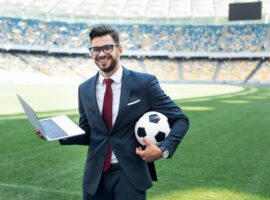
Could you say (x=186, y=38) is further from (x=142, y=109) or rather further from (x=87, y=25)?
(x=142, y=109)

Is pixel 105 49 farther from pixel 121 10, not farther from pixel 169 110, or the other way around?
pixel 121 10

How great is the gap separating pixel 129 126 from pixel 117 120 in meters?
0.12

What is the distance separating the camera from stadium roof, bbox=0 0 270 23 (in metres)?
55.4

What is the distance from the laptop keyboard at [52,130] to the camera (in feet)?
9.84

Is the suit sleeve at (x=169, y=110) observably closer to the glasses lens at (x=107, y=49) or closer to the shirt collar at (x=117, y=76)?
the shirt collar at (x=117, y=76)

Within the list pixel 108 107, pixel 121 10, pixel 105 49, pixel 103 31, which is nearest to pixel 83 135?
pixel 108 107

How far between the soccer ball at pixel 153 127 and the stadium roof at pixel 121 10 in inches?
2155

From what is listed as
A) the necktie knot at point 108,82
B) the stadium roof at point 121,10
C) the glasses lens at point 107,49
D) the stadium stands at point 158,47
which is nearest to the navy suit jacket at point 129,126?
the necktie knot at point 108,82

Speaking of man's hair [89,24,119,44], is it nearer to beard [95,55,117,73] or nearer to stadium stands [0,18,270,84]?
beard [95,55,117,73]

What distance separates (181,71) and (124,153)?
189 ft

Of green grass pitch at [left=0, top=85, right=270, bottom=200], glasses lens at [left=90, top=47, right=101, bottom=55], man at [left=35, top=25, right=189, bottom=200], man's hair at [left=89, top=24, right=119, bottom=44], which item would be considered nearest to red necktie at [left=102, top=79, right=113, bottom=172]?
man at [left=35, top=25, right=189, bottom=200]

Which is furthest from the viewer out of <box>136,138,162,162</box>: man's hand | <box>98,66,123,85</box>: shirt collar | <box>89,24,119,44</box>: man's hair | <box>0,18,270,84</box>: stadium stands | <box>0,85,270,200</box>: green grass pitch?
<box>0,18,270,84</box>: stadium stands

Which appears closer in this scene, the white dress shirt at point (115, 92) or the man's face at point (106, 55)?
the man's face at point (106, 55)

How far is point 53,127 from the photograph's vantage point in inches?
127
